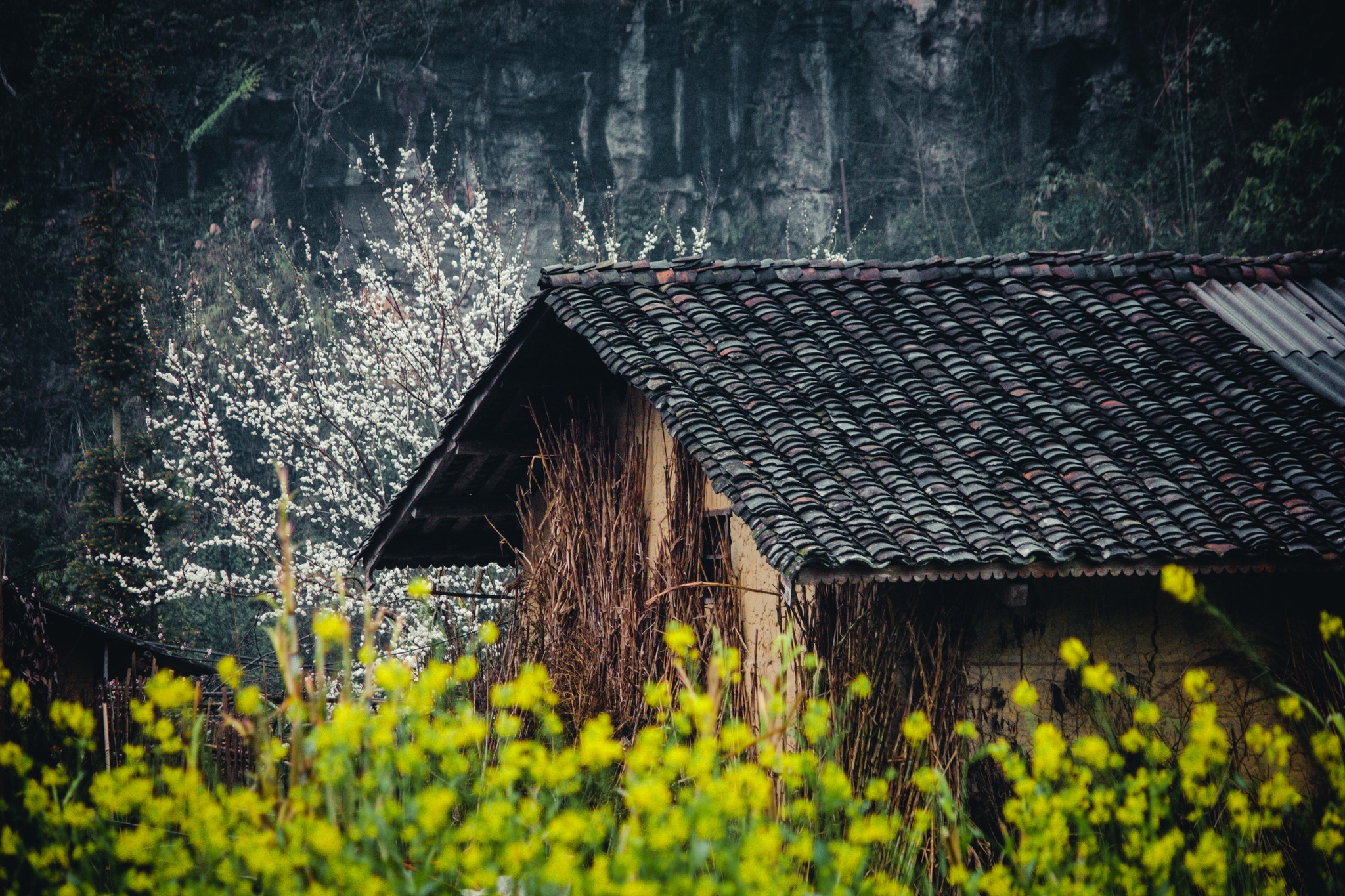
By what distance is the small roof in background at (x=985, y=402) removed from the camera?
5.12 m

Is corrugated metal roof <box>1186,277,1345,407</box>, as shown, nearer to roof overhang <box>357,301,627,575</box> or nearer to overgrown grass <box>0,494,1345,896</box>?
roof overhang <box>357,301,627,575</box>

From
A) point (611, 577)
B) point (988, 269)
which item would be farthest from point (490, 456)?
point (988, 269)

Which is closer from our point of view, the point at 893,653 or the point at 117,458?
the point at 893,653

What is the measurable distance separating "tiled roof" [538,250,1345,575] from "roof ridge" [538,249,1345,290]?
0.02 metres

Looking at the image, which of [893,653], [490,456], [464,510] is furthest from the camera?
[464,510]

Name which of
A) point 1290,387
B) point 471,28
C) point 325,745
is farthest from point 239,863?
point 471,28

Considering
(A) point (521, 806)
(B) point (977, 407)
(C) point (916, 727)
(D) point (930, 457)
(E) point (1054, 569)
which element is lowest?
(A) point (521, 806)

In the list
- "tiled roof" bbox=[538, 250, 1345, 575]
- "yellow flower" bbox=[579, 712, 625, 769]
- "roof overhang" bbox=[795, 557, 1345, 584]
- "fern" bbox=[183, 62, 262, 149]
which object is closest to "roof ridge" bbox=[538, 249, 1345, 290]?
"tiled roof" bbox=[538, 250, 1345, 575]

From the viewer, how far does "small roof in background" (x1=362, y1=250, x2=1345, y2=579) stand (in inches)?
201

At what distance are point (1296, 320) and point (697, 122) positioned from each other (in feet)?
62.5

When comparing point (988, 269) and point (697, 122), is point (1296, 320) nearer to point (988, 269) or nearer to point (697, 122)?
point (988, 269)

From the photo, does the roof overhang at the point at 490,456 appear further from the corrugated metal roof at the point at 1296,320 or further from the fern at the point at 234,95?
the fern at the point at 234,95

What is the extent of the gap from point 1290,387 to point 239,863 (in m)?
6.59

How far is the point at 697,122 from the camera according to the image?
24953mm
